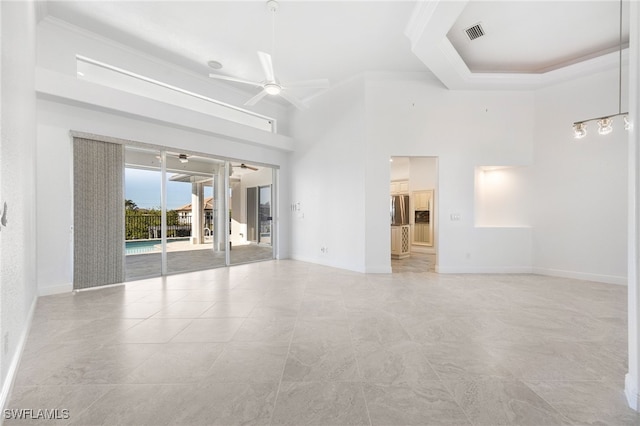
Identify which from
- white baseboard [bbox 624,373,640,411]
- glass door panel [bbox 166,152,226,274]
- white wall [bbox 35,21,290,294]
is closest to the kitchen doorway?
glass door panel [bbox 166,152,226,274]

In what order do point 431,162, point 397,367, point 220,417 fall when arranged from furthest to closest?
point 431,162
point 397,367
point 220,417

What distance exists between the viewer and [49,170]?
3.84 metres

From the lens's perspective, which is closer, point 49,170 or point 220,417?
point 220,417

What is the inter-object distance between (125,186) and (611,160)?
8.74m

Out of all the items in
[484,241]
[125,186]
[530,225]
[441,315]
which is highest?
[125,186]

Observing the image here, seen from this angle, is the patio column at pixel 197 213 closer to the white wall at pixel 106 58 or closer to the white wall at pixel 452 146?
the white wall at pixel 106 58

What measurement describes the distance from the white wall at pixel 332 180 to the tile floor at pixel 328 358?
199 cm

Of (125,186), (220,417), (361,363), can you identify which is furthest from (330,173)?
(220,417)

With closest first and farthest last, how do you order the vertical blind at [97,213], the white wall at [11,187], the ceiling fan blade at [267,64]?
the white wall at [11,187] → the ceiling fan blade at [267,64] → the vertical blind at [97,213]

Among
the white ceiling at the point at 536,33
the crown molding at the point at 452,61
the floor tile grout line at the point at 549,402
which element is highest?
the white ceiling at the point at 536,33

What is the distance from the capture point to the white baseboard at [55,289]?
378 cm

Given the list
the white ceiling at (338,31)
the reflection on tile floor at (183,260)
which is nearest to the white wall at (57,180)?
the reflection on tile floor at (183,260)

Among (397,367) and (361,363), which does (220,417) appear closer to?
(361,363)

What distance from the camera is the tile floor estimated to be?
157 centimetres
